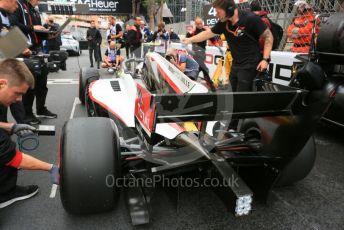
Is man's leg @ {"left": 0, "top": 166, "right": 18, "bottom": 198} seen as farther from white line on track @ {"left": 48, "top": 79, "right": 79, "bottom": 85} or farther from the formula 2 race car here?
white line on track @ {"left": 48, "top": 79, "right": 79, "bottom": 85}

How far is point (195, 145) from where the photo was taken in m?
2.44

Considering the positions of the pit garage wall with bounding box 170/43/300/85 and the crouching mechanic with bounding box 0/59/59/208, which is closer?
the crouching mechanic with bounding box 0/59/59/208

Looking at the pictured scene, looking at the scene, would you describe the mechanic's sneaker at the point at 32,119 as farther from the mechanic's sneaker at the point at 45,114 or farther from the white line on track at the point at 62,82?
the white line on track at the point at 62,82

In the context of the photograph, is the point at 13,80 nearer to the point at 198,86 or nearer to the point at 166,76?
the point at 166,76

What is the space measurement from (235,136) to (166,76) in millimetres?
840

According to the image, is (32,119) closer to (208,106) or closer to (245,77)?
(245,77)

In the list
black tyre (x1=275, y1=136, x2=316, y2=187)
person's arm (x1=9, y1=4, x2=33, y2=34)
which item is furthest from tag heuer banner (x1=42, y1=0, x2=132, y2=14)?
black tyre (x1=275, y1=136, x2=316, y2=187)

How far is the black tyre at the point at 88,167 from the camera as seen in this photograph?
2.13 meters

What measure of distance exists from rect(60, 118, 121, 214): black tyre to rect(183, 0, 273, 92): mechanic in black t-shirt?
198 centimetres

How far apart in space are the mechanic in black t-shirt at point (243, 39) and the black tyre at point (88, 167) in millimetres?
1978

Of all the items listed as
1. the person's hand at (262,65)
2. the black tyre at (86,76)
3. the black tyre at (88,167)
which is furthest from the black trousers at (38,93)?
the person's hand at (262,65)

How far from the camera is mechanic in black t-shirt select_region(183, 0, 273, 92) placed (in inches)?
139

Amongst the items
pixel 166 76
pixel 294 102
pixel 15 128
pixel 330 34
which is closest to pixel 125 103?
pixel 166 76

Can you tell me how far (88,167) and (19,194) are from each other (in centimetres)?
104
